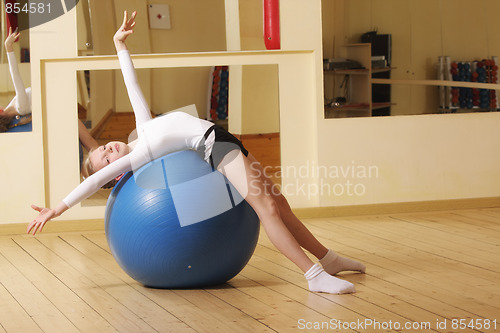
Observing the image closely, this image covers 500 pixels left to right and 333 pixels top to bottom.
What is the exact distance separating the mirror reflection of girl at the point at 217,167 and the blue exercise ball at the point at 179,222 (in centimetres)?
5

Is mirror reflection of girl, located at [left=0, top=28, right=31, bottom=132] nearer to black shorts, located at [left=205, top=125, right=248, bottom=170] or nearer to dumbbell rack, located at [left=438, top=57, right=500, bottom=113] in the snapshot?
black shorts, located at [left=205, top=125, right=248, bottom=170]

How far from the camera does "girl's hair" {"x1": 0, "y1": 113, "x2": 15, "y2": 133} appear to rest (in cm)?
444

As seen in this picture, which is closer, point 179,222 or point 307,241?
point 179,222

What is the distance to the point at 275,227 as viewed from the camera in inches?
119

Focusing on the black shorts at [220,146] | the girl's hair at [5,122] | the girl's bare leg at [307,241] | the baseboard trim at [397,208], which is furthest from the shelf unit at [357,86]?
the girl's hair at [5,122]

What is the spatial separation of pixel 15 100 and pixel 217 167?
1.95 m

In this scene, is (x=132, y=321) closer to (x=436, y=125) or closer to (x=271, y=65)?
(x=271, y=65)

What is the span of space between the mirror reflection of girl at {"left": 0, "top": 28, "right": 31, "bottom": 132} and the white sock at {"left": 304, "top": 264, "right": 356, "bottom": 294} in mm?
2342

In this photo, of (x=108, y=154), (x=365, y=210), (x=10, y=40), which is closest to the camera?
(x=108, y=154)

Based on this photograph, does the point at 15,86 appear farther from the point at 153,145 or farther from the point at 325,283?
the point at 325,283

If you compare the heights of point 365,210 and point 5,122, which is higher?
point 5,122

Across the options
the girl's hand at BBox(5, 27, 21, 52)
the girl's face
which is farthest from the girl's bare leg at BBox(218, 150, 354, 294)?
the girl's hand at BBox(5, 27, 21, 52)

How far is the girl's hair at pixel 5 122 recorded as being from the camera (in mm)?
4438

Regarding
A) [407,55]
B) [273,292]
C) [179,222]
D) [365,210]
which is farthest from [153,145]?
[407,55]
